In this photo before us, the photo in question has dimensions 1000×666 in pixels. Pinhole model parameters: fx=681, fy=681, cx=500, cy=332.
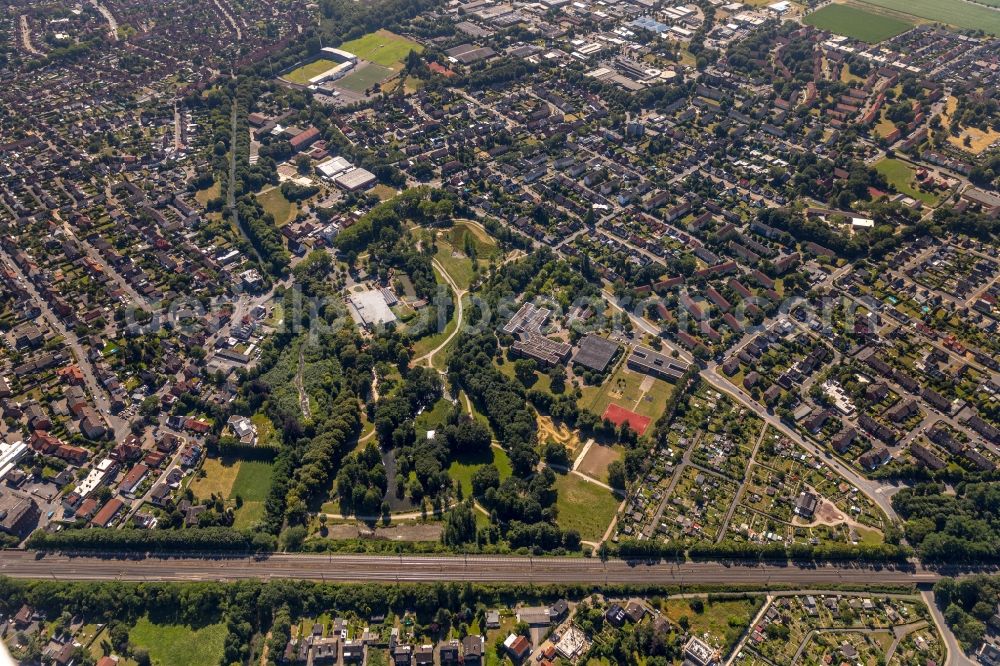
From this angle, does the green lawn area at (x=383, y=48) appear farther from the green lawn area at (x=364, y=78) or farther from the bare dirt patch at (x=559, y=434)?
the bare dirt patch at (x=559, y=434)

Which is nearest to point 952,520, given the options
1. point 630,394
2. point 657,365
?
point 657,365

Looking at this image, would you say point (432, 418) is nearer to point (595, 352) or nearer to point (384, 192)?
point (595, 352)

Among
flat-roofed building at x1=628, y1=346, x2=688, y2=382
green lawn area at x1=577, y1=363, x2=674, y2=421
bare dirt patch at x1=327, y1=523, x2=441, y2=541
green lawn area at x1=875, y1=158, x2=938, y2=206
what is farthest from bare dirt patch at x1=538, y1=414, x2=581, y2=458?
green lawn area at x1=875, y1=158, x2=938, y2=206

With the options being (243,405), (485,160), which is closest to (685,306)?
(485,160)

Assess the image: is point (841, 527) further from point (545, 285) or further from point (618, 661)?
point (545, 285)

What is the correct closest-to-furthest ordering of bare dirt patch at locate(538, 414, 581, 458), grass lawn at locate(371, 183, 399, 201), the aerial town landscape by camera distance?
the aerial town landscape < bare dirt patch at locate(538, 414, 581, 458) < grass lawn at locate(371, 183, 399, 201)

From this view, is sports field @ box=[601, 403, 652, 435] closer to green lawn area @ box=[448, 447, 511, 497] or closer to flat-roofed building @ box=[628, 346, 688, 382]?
flat-roofed building @ box=[628, 346, 688, 382]
